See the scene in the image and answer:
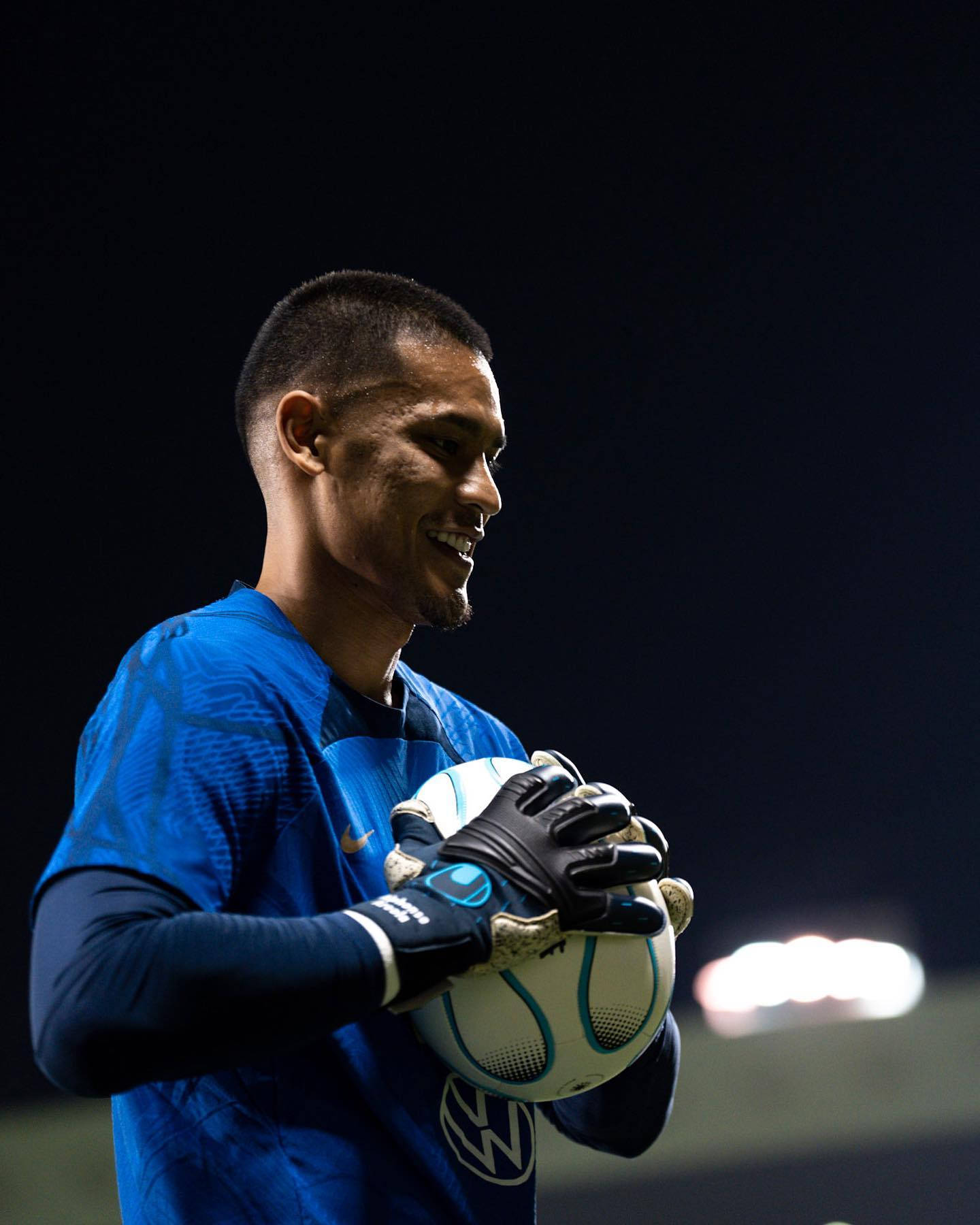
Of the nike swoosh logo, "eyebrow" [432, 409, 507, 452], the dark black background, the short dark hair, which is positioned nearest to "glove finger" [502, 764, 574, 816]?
the nike swoosh logo

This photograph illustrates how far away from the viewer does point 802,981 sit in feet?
18.9

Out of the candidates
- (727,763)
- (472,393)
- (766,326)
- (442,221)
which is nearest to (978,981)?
(727,763)

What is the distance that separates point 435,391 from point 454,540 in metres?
0.17

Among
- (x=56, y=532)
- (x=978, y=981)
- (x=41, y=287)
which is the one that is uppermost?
(x=41, y=287)

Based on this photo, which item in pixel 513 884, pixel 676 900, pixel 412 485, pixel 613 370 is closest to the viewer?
pixel 513 884

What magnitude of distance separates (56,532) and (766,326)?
9.08 ft

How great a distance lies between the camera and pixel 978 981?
568 cm

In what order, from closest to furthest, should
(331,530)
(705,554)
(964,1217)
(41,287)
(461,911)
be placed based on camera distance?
(461,911) → (331,530) → (41,287) → (705,554) → (964,1217)

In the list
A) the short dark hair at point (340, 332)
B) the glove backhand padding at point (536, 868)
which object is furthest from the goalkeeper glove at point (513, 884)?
the short dark hair at point (340, 332)

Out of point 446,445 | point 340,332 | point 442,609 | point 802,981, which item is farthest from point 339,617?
point 802,981

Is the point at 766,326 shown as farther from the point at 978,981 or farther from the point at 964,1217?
the point at 964,1217

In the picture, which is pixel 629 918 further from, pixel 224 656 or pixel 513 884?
pixel 224 656

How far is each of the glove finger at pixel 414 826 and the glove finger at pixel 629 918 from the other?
17 cm

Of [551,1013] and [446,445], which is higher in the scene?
[446,445]
